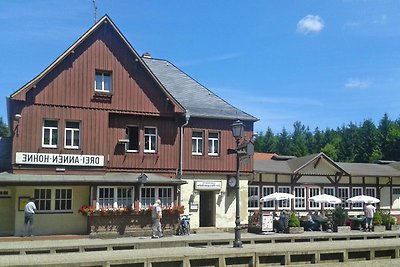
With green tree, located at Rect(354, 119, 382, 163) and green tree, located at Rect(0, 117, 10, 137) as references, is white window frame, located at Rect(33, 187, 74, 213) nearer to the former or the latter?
green tree, located at Rect(354, 119, 382, 163)

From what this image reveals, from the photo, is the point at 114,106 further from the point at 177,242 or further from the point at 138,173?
the point at 177,242

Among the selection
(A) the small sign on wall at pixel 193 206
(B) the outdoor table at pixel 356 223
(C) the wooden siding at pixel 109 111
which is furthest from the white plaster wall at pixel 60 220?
(B) the outdoor table at pixel 356 223

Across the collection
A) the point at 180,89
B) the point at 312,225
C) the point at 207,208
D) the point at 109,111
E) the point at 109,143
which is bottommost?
the point at 312,225

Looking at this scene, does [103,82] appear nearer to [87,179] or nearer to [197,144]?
[87,179]

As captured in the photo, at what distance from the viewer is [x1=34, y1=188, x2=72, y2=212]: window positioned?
80.9ft

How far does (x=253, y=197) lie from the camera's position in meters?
33.3

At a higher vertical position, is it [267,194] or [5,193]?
[5,193]

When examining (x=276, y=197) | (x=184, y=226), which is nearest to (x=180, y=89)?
(x=276, y=197)

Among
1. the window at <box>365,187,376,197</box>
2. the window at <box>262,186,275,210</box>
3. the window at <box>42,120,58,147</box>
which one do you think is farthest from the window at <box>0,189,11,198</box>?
the window at <box>365,187,376,197</box>

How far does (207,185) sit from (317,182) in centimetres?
1042

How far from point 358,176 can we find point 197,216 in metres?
14.4

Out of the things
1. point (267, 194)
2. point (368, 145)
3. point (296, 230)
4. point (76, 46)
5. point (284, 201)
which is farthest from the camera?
point (368, 145)

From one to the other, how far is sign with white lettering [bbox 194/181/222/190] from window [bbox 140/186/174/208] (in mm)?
1815

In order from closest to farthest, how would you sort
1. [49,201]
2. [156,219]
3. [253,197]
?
[156,219]
[49,201]
[253,197]
